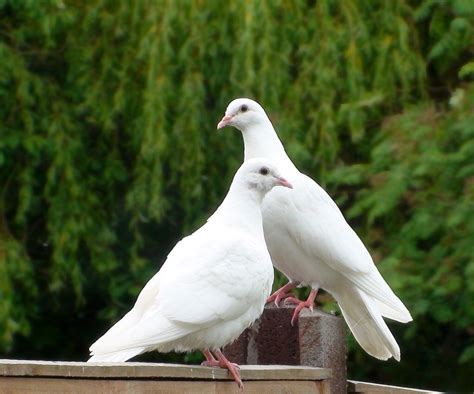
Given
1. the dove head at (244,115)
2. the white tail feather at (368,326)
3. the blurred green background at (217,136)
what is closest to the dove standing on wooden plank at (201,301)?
A: the white tail feather at (368,326)

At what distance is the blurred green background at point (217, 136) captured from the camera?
8.68 metres

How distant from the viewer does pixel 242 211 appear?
15.1 ft

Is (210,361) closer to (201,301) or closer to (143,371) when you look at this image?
(201,301)

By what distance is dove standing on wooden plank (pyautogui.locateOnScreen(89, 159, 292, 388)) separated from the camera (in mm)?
4145

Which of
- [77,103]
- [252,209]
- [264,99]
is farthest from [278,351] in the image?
[77,103]

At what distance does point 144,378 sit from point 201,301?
536mm

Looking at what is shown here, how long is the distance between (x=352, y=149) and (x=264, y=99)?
101 centimetres

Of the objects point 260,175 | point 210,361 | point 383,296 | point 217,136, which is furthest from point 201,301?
point 217,136

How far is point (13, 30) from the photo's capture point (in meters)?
10.1

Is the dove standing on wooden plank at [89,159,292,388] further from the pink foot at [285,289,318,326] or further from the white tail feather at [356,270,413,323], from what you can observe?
the white tail feather at [356,270,413,323]

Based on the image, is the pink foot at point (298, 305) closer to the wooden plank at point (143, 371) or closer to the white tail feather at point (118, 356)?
the wooden plank at point (143, 371)

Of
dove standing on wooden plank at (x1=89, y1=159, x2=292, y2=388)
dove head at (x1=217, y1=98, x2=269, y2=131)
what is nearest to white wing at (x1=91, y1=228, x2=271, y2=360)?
dove standing on wooden plank at (x1=89, y1=159, x2=292, y2=388)

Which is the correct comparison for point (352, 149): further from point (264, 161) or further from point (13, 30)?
point (264, 161)

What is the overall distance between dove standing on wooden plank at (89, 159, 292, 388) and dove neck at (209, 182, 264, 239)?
4 cm
